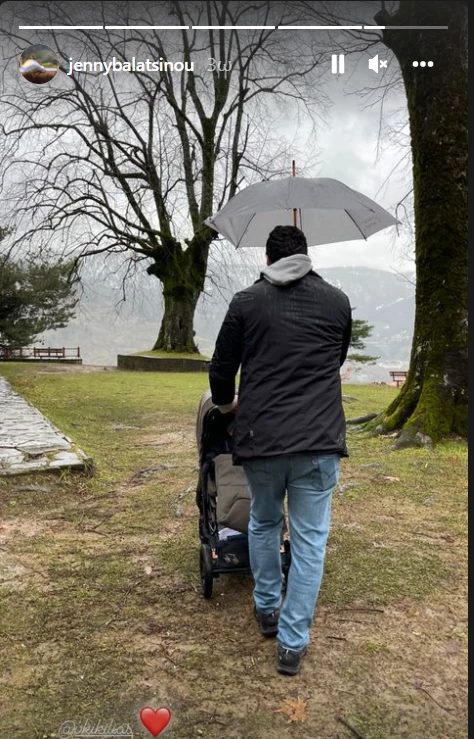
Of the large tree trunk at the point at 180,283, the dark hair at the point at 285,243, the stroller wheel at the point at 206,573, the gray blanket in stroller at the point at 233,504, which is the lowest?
the stroller wheel at the point at 206,573

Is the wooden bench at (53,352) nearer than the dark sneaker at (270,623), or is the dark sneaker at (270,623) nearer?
the dark sneaker at (270,623)

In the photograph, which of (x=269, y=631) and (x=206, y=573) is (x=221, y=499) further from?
(x=269, y=631)

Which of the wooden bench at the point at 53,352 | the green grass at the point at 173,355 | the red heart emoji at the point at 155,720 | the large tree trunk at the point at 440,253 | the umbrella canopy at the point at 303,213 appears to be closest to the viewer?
the red heart emoji at the point at 155,720

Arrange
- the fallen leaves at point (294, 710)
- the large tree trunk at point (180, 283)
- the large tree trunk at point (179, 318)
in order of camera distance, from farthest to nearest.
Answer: the large tree trunk at point (179, 318) → the large tree trunk at point (180, 283) → the fallen leaves at point (294, 710)

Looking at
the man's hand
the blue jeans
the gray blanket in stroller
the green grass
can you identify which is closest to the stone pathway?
the gray blanket in stroller

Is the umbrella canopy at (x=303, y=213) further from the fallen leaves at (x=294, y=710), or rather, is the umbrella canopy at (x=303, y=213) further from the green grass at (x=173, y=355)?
the green grass at (x=173, y=355)

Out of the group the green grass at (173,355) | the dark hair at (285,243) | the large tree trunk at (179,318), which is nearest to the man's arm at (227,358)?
the dark hair at (285,243)

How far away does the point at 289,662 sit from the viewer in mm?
2465

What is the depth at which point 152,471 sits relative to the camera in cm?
587

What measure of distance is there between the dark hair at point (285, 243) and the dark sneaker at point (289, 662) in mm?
1633

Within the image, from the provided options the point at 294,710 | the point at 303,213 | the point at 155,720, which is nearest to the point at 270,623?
the point at 294,710

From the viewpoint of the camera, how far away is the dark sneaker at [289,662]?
8.07 feet

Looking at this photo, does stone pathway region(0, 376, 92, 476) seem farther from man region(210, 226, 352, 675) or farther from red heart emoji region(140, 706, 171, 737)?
red heart emoji region(140, 706, 171, 737)

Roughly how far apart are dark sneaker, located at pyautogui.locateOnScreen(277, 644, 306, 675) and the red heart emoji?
60 cm
